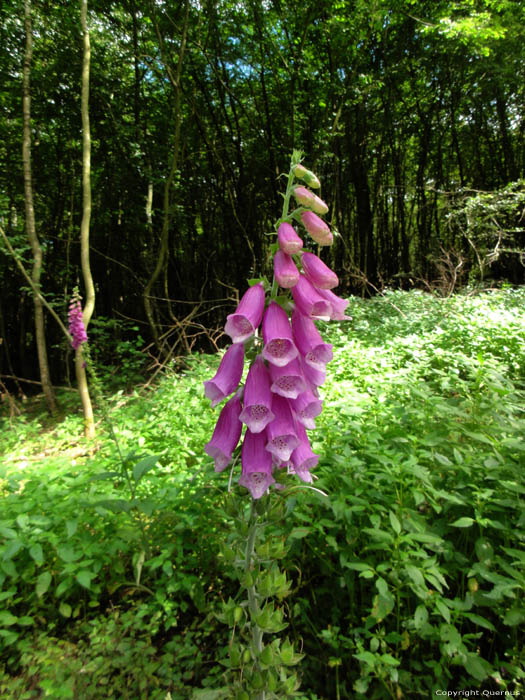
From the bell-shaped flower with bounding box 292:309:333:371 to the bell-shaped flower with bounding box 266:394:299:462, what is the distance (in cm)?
16

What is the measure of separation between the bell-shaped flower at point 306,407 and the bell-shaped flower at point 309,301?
0.82ft

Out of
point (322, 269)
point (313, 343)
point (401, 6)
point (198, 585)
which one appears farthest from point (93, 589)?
point (401, 6)

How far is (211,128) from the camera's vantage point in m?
7.29

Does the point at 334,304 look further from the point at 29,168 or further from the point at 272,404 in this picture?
the point at 29,168

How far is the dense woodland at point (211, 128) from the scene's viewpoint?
229 inches

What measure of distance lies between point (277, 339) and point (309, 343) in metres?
0.12

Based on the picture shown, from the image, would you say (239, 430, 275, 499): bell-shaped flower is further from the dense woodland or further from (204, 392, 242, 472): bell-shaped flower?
the dense woodland

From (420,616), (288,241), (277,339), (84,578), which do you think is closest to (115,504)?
(84,578)

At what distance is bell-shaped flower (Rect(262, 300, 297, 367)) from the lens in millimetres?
960

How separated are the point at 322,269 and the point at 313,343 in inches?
9.3

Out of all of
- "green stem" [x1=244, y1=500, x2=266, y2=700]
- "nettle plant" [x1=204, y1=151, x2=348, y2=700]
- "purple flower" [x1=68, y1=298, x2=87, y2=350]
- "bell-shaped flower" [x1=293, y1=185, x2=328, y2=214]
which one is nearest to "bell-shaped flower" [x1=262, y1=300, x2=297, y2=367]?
"nettle plant" [x1=204, y1=151, x2=348, y2=700]

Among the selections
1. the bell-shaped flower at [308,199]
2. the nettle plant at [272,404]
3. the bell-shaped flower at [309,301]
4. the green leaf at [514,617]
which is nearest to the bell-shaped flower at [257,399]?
the nettle plant at [272,404]

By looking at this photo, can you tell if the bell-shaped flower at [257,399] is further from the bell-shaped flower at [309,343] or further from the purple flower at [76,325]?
the purple flower at [76,325]

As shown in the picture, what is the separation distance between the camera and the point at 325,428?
2.17 metres
